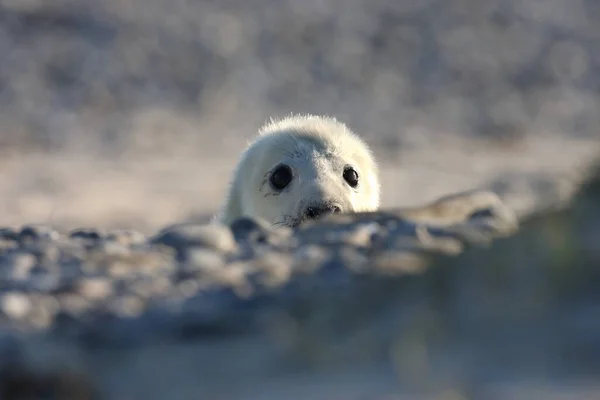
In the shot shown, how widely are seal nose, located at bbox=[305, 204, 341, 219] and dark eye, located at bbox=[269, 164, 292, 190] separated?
1.49 feet

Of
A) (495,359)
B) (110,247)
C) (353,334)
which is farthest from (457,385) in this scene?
(110,247)

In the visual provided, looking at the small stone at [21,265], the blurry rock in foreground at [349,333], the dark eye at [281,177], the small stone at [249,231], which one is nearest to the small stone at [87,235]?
the small stone at [21,265]

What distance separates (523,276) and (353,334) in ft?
1.67

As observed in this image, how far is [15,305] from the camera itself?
2896 mm

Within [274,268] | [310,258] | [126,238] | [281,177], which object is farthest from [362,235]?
[281,177]

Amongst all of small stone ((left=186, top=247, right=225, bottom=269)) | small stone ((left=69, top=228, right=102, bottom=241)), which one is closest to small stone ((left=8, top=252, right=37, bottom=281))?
small stone ((left=69, top=228, right=102, bottom=241))

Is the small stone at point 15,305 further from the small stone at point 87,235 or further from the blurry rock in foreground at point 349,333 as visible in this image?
the small stone at point 87,235

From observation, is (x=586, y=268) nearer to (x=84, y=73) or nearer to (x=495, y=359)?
(x=495, y=359)

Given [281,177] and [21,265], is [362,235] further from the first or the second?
[281,177]

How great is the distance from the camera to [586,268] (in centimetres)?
279

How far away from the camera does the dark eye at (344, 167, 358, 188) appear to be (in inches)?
236

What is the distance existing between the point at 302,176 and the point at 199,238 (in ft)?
7.78

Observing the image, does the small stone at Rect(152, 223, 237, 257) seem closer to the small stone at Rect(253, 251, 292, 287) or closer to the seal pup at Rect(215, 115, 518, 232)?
the small stone at Rect(253, 251, 292, 287)

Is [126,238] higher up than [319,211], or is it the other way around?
[319,211]
